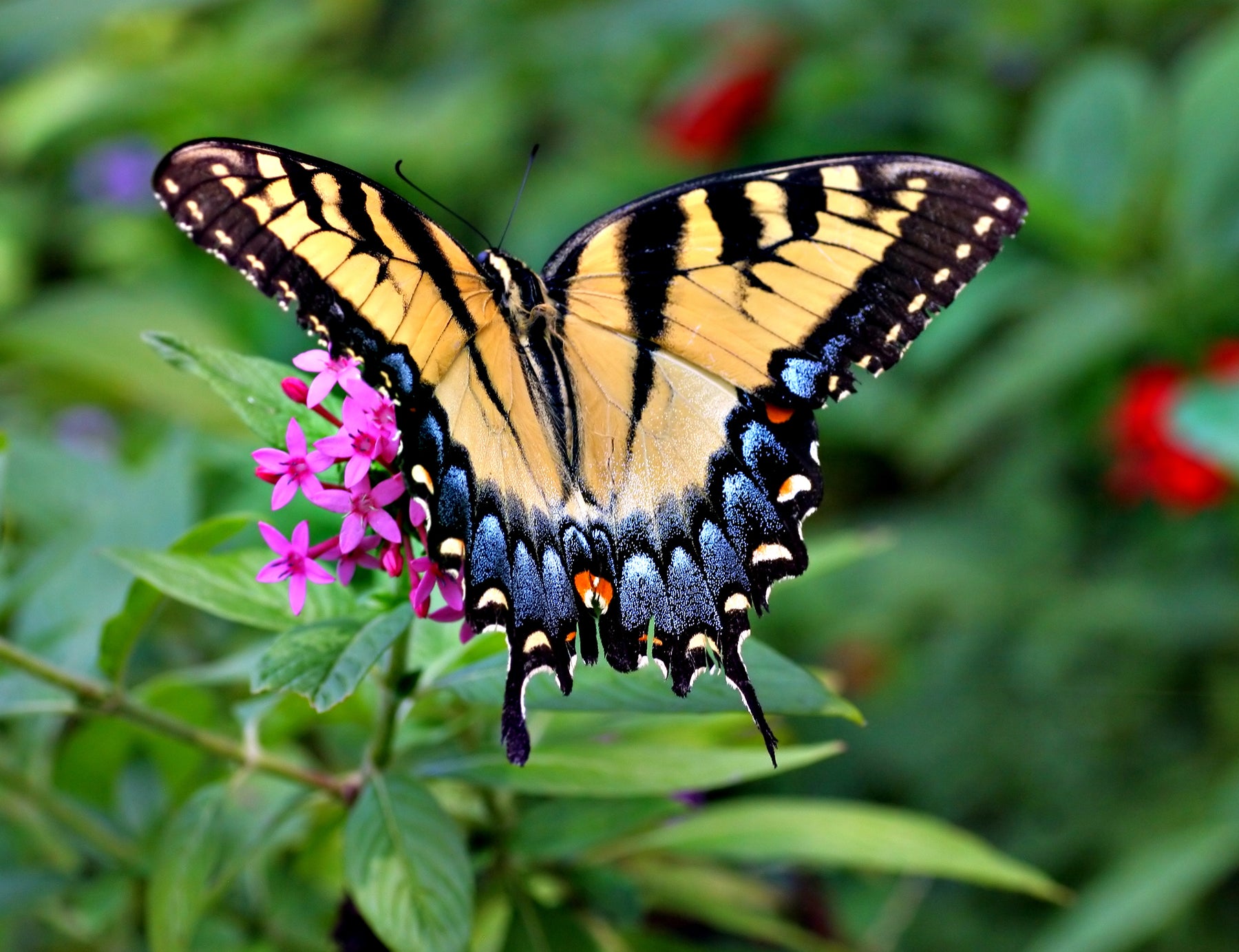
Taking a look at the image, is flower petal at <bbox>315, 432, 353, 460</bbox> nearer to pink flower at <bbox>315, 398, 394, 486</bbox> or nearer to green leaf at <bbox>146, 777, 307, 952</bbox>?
pink flower at <bbox>315, 398, 394, 486</bbox>

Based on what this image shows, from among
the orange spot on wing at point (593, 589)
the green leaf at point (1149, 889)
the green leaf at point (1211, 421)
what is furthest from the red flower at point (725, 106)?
the orange spot on wing at point (593, 589)

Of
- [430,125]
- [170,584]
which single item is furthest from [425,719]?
[430,125]

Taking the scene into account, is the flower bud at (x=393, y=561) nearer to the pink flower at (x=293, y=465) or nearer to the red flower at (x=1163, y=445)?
the pink flower at (x=293, y=465)

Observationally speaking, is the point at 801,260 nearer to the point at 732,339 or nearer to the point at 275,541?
the point at 732,339

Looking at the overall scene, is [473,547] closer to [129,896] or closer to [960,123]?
[129,896]

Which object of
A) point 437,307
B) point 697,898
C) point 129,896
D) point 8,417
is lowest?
point 129,896

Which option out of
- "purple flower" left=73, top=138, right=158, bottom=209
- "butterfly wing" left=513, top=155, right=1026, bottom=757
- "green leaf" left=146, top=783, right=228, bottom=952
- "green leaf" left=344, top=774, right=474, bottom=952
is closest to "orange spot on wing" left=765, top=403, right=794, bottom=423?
"butterfly wing" left=513, top=155, right=1026, bottom=757
